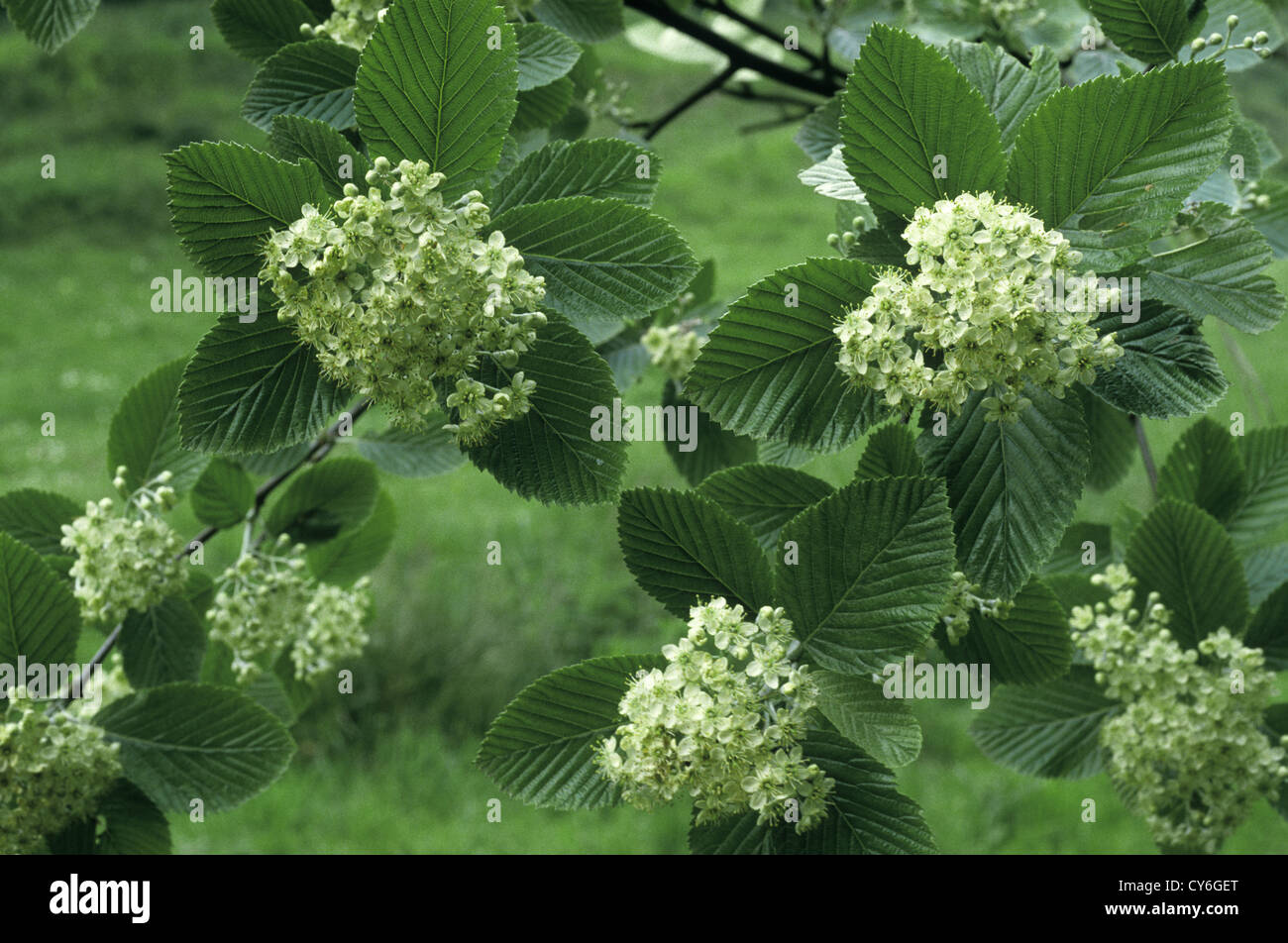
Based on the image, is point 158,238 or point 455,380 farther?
point 158,238

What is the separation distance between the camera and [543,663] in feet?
16.0

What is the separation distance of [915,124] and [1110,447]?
784 millimetres

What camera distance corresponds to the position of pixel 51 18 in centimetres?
131

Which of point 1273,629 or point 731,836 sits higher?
point 1273,629

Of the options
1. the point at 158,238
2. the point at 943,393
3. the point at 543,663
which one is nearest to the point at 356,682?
the point at 543,663

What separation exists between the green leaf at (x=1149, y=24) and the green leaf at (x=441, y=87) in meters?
0.62

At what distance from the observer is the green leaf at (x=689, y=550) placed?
1.06 meters

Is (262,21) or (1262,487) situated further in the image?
(1262,487)

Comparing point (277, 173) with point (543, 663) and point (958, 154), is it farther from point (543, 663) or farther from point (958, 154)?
point (543, 663)

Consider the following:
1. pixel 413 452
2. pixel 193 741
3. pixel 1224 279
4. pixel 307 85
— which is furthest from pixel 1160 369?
pixel 193 741

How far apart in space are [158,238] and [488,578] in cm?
599

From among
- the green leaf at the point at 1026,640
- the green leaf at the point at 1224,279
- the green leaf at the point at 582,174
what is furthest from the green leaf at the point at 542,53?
the green leaf at the point at 1026,640

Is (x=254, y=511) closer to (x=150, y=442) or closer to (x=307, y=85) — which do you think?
(x=150, y=442)

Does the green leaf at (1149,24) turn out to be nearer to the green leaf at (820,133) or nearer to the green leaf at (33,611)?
the green leaf at (820,133)
